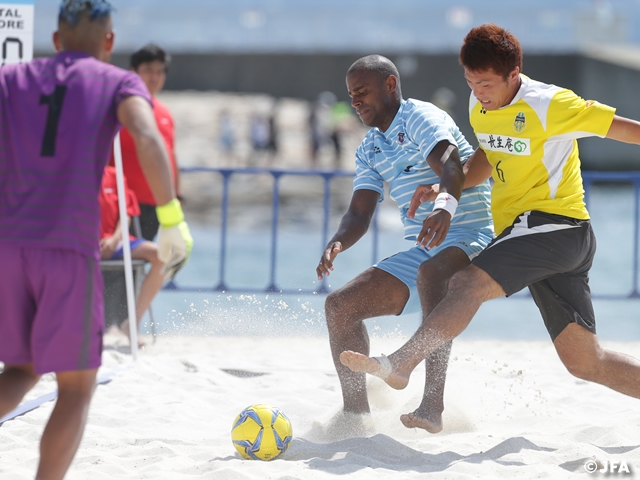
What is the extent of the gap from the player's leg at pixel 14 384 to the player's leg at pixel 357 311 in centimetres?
151

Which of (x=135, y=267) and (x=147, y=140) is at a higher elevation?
(x=147, y=140)

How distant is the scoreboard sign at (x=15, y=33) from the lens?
16.9 feet

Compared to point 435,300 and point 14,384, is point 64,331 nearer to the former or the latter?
point 14,384

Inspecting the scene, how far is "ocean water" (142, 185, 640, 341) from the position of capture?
5.76 metres

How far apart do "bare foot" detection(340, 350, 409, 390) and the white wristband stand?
677 mm

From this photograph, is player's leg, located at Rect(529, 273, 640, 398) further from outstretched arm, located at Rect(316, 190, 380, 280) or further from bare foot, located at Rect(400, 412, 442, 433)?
outstretched arm, located at Rect(316, 190, 380, 280)

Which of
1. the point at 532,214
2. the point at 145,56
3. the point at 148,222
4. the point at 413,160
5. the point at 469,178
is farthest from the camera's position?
the point at 148,222

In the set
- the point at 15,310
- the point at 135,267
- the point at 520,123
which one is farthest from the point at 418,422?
the point at 135,267

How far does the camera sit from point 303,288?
893 cm

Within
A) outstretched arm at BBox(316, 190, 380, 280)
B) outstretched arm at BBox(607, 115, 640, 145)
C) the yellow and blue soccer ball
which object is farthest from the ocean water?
outstretched arm at BBox(607, 115, 640, 145)

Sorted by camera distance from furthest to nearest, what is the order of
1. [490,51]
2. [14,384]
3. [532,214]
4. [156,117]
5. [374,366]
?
[156,117]
[532,214]
[490,51]
[374,366]
[14,384]

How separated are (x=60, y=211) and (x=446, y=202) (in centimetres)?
163

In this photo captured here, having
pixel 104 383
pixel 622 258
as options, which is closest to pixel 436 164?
pixel 104 383

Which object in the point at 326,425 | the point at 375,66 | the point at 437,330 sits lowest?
the point at 326,425
